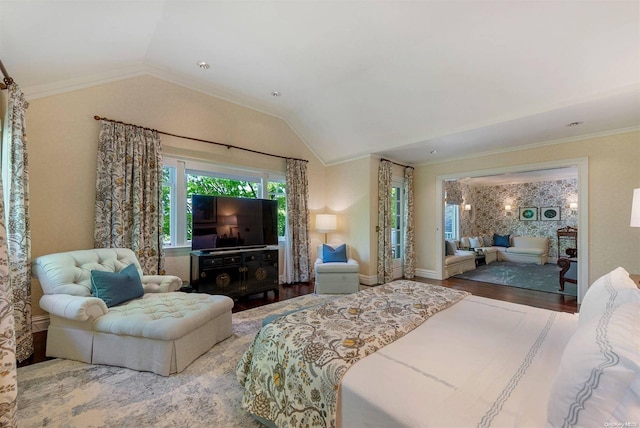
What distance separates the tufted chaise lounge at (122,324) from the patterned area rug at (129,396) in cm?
10

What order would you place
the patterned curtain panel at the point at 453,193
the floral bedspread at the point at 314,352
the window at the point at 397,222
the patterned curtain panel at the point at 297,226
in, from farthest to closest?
the patterned curtain panel at the point at 453,193, the window at the point at 397,222, the patterned curtain panel at the point at 297,226, the floral bedspread at the point at 314,352

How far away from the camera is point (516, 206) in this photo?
8477mm

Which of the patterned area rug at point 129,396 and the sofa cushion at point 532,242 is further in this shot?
the sofa cushion at point 532,242

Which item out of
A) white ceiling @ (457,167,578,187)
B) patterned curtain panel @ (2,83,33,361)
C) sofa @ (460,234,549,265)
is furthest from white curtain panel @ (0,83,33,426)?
sofa @ (460,234,549,265)

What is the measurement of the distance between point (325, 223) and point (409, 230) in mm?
1841

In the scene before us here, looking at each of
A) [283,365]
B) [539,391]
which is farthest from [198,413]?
[539,391]

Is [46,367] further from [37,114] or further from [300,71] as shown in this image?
[300,71]

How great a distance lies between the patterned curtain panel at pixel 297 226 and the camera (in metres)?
4.85

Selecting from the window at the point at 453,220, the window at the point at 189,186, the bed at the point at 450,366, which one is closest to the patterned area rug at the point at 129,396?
the bed at the point at 450,366

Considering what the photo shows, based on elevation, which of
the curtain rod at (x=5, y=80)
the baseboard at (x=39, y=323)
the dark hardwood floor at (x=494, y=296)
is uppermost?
the curtain rod at (x=5, y=80)

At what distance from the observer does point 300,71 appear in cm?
342

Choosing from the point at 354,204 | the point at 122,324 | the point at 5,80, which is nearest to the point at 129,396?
the point at 122,324

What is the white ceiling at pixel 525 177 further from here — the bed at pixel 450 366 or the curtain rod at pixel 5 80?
the curtain rod at pixel 5 80

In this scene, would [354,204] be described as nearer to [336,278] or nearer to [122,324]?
[336,278]
